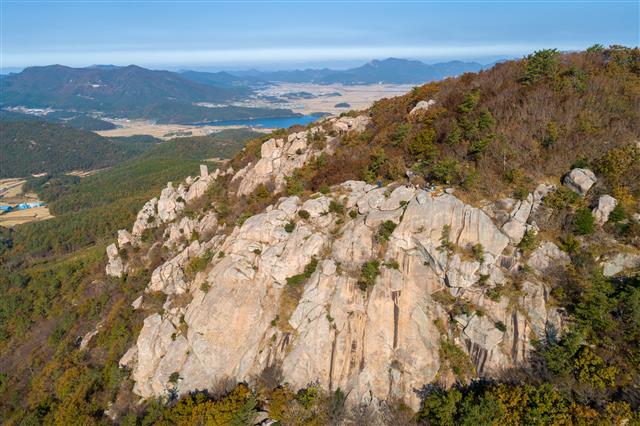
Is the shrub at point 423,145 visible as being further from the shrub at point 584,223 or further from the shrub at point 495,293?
the shrub at point 495,293

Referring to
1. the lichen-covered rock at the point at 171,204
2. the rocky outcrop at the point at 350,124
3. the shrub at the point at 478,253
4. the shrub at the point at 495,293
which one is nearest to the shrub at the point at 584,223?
the shrub at the point at 478,253

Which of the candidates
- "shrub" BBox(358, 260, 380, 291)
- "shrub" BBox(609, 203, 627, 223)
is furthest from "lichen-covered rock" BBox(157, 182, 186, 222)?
"shrub" BBox(609, 203, 627, 223)

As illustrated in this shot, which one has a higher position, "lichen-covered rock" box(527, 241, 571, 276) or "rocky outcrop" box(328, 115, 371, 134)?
"rocky outcrop" box(328, 115, 371, 134)

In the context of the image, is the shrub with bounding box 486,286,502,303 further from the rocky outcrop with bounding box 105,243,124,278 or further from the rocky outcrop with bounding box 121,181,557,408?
the rocky outcrop with bounding box 105,243,124,278

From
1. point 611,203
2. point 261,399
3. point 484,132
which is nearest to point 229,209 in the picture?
point 261,399

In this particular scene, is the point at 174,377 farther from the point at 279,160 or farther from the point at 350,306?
the point at 279,160

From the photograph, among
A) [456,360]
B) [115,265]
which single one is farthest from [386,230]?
[115,265]
